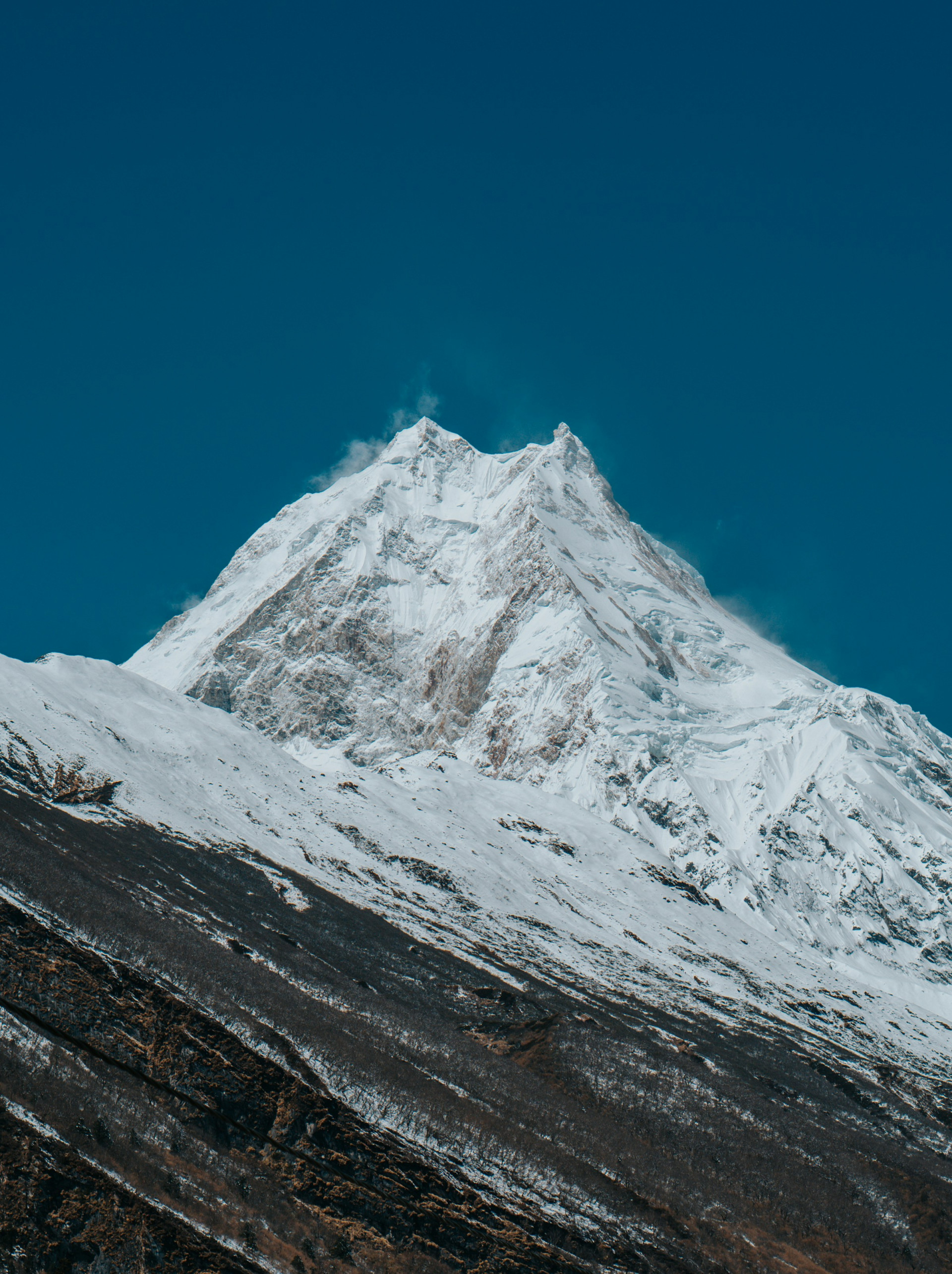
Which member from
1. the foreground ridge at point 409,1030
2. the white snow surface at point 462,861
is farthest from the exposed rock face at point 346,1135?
the white snow surface at point 462,861

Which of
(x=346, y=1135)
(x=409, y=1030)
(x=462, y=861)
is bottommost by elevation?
(x=346, y=1135)

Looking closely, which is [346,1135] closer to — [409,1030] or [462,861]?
[409,1030]

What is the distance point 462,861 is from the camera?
11431 cm

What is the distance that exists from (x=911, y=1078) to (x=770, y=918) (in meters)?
64.4

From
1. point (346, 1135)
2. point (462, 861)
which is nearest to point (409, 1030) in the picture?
point (346, 1135)

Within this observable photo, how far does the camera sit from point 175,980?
1558 inches

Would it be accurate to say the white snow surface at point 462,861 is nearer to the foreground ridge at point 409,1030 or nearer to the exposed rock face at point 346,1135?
the foreground ridge at point 409,1030

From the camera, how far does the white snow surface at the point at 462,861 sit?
91188mm

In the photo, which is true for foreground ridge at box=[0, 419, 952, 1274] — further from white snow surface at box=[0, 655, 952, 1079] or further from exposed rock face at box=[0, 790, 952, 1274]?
white snow surface at box=[0, 655, 952, 1079]

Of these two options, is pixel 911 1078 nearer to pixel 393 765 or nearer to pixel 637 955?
pixel 637 955

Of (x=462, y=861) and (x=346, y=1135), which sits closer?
(x=346, y=1135)

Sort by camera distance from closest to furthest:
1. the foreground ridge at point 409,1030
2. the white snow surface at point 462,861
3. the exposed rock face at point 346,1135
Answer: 1. the exposed rock face at point 346,1135
2. the foreground ridge at point 409,1030
3. the white snow surface at point 462,861

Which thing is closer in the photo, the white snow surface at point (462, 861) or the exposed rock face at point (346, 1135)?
the exposed rock face at point (346, 1135)

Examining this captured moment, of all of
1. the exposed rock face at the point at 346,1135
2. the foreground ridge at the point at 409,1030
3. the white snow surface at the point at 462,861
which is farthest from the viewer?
the white snow surface at the point at 462,861
